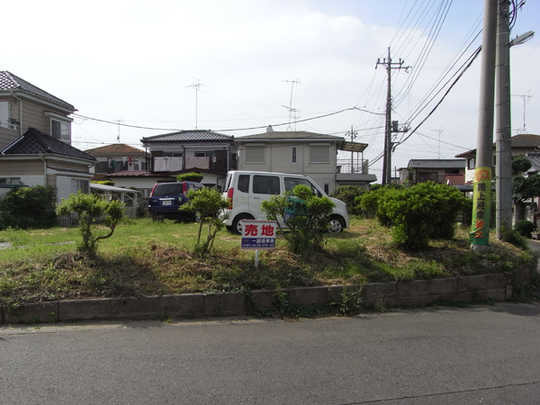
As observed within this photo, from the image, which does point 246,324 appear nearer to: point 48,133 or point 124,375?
point 124,375

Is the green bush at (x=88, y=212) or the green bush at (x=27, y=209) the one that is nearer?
the green bush at (x=88, y=212)

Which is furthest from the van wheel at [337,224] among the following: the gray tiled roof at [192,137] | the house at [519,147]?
the house at [519,147]

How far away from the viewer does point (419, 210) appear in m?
6.30

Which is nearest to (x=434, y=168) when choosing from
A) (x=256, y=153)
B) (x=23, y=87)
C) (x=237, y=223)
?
(x=256, y=153)

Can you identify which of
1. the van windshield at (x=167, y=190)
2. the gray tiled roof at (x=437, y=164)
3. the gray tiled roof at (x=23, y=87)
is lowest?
the van windshield at (x=167, y=190)

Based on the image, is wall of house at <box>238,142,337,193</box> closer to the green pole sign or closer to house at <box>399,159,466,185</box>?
house at <box>399,159,466,185</box>

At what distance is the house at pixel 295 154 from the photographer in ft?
91.8

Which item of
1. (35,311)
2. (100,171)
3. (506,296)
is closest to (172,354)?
(35,311)

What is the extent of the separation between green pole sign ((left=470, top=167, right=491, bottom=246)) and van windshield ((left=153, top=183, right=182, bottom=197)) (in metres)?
10.4

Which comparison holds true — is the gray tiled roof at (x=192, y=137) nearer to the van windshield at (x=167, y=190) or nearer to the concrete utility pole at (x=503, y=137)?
the van windshield at (x=167, y=190)

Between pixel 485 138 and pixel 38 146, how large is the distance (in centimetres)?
1674

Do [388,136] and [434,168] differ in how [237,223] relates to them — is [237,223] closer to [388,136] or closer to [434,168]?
[388,136]

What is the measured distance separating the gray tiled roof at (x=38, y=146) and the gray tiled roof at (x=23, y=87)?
1.73 m

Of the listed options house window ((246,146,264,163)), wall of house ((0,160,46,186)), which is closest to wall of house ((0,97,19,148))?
wall of house ((0,160,46,186))
